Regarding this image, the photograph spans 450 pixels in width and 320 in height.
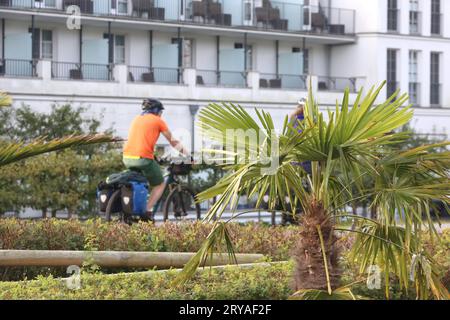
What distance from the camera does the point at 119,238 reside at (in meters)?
12.9

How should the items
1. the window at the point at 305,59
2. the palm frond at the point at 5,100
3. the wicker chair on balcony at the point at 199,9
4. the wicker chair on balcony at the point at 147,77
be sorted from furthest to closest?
the window at the point at 305,59 → the wicker chair on balcony at the point at 199,9 → the wicker chair on balcony at the point at 147,77 → the palm frond at the point at 5,100

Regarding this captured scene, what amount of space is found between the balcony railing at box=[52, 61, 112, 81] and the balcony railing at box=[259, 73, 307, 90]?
27.3ft

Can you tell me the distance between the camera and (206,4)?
2125 inches

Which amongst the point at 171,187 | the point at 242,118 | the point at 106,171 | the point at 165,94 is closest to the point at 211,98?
the point at 165,94

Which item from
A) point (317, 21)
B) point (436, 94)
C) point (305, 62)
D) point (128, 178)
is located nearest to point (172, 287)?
point (128, 178)

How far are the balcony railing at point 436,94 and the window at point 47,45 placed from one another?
70.0ft

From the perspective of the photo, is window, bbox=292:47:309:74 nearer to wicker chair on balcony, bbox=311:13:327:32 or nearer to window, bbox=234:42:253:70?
wicker chair on balcony, bbox=311:13:327:32

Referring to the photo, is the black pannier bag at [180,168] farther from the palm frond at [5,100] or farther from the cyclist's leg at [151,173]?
the palm frond at [5,100]

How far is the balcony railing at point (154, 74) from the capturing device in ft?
169

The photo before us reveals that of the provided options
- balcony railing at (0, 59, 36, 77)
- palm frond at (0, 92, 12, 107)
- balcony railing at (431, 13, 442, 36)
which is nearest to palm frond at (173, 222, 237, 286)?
palm frond at (0, 92, 12, 107)

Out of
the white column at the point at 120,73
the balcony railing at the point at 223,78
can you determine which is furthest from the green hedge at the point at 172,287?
the balcony railing at the point at 223,78

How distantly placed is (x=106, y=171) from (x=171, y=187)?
7.21 meters

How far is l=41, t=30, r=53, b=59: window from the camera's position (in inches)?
1973

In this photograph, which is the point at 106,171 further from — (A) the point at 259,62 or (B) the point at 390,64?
(B) the point at 390,64
